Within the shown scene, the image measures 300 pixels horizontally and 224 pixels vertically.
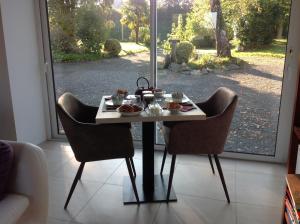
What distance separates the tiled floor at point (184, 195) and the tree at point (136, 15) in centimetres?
142

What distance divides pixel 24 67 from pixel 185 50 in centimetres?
174

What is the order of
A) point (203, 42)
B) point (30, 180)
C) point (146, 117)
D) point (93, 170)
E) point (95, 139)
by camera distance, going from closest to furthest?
point (30, 180) < point (146, 117) < point (95, 139) < point (93, 170) < point (203, 42)

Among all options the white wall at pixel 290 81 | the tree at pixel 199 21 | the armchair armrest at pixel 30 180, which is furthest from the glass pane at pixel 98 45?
the armchair armrest at pixel 30 180

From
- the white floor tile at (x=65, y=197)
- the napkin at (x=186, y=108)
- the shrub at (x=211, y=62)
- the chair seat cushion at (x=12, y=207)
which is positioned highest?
the shrub at (x=211, y=62)

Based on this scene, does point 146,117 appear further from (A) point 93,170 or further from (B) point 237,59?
(B) point 237,59

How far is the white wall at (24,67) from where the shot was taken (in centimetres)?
296

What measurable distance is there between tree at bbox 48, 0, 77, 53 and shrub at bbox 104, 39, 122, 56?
1.36ft

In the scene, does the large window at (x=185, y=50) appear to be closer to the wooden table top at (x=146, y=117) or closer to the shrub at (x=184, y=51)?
the shrub at (x=184, y=51)

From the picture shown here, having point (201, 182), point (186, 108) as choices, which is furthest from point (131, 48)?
point (201, 182)

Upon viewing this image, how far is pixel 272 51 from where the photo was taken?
2.79 m

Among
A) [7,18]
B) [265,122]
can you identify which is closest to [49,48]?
[7,18]

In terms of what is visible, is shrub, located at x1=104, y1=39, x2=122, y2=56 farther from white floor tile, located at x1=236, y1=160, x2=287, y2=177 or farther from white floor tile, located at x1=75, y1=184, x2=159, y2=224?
white floor tile, located at x1=236, y1=160, x2=287, y2=177

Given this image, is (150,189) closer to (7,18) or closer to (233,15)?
(233,15)

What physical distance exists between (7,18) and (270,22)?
255cm
